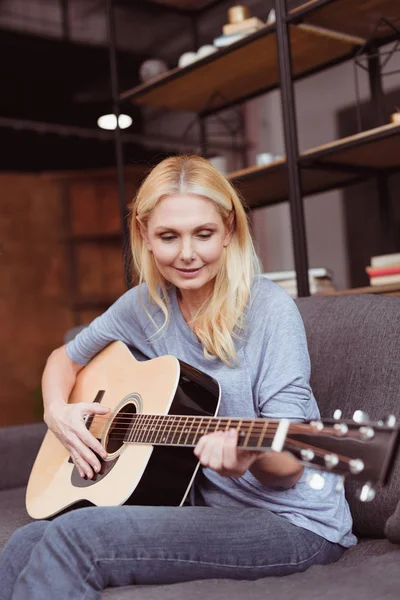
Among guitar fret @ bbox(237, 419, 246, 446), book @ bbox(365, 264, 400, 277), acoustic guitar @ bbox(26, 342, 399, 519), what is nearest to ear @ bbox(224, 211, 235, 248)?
acoustic guitar @ bbox(26, 342, 399, 519)

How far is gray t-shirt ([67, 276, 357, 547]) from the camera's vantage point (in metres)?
1.31

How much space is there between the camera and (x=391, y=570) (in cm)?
123

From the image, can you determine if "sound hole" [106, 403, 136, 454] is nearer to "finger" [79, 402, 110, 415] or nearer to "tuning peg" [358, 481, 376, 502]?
"finger" [79, 402, 110, 415]

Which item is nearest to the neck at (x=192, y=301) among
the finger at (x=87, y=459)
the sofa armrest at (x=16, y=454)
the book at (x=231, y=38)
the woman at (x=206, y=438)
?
the woman at (x=206, y=438)

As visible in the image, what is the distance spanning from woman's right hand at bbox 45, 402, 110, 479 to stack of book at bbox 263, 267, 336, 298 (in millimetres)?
1167

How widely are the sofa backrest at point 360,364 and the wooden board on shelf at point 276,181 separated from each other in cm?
92

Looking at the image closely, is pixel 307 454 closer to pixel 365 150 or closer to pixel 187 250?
pixel 187 250

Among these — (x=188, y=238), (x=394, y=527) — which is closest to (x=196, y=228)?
(x=188, y=238)

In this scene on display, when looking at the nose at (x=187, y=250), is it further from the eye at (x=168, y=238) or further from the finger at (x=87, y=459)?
the finger at (x=87, y=459)

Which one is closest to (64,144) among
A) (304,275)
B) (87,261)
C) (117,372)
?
(87,261)

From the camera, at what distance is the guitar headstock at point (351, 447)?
3.14 ft

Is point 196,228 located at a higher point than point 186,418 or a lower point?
higher

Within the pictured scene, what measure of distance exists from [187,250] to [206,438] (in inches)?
15.9

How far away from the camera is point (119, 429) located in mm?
1466
